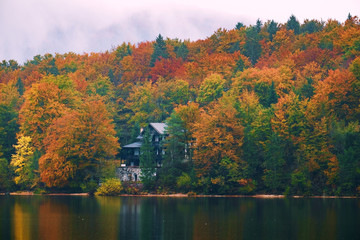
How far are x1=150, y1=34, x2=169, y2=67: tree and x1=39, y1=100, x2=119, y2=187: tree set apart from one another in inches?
2038

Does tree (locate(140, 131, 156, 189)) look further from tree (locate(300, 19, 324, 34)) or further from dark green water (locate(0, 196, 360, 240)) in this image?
tree (locate(300, 19, 324, 34))

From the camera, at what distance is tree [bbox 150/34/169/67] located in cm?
13888

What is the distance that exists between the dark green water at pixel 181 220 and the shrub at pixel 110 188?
16.7 meters

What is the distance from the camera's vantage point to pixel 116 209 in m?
61.1

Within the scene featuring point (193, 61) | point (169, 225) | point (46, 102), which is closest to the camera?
point (169, 225)

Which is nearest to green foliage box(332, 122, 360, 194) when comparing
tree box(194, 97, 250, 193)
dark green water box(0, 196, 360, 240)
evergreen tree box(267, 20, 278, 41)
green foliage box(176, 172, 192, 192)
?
dark green water box(0, 196, 360, 240)

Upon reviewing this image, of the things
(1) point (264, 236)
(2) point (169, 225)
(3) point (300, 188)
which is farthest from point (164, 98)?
(1) point (264, 236)

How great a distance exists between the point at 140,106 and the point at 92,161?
27393 mm

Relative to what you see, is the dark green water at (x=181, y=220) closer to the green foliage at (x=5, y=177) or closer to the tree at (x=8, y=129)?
the green foliage at (x=5, y=177)

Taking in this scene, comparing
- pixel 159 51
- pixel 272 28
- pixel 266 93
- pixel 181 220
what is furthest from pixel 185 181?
pixel 272 28

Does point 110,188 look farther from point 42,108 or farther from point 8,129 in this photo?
point 8,129

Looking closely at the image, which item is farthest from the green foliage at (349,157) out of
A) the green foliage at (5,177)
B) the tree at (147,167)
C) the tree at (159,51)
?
the tree at (159,51)

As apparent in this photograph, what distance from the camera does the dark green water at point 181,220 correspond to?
41000 millimetres

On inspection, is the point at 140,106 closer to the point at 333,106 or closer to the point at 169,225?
the point at 333,106
